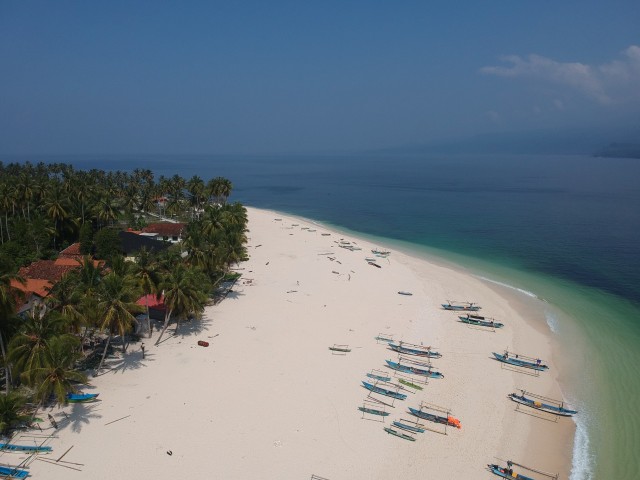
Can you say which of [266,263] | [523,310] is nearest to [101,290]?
[266,263]

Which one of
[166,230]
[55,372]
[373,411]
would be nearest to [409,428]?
[373,411]

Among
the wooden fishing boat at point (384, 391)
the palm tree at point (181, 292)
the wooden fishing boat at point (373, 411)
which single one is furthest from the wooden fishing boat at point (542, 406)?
the palm tree at point (181, 292)

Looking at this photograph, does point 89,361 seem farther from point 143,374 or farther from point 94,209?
point 94,209

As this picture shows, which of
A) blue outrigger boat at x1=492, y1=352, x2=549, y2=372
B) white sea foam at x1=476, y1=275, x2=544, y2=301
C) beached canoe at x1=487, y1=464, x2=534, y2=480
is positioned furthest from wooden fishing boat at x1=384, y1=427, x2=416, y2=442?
white sea foam at x1=476, y1=275, x2=544, y2=301

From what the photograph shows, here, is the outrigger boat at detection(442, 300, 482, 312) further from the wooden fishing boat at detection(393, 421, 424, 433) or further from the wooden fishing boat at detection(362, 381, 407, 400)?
the wooden fishing boat at detection(393, 421, 424, 433)

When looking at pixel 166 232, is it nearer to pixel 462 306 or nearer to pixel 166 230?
pixel 166 230
